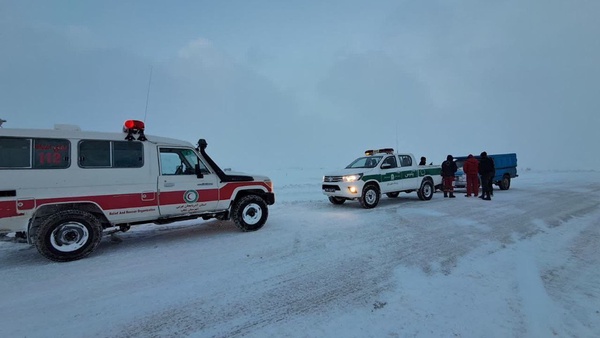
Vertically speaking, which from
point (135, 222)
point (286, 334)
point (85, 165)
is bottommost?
point (286, 334)

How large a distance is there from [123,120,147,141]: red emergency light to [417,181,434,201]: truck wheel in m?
10.8

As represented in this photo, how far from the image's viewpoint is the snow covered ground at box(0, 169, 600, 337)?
2.93 m

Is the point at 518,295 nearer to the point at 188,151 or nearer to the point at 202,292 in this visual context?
the point at 202,292

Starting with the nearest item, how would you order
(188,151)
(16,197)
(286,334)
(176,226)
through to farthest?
(286,334) → (16,197) → (188,151) → (176,226)

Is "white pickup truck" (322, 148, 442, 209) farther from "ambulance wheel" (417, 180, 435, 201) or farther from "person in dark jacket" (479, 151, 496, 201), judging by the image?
"person in dark jacket" (479, 151, 496, 201)

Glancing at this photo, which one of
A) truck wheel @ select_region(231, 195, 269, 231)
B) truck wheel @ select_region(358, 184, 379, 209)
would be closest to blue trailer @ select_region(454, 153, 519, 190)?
truck wheel @ select_region(358, 184, 379, 209)

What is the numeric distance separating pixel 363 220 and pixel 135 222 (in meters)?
5.81

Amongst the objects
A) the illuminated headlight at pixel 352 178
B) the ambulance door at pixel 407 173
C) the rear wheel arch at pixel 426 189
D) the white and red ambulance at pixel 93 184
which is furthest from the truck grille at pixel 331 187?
the white and red ambulance at pixel 93 184

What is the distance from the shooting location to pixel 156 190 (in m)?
5.90

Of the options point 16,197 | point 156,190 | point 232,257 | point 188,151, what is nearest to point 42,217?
point 16,197

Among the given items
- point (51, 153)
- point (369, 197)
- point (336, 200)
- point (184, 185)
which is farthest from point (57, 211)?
point (369, 197)

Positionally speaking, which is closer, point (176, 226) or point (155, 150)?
point (155, 150)

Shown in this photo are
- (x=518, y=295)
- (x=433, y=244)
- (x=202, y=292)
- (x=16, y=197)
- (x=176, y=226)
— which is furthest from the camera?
(x=176, y=226)

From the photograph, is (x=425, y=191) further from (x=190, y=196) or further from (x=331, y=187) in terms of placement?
(x=190, y=196)
